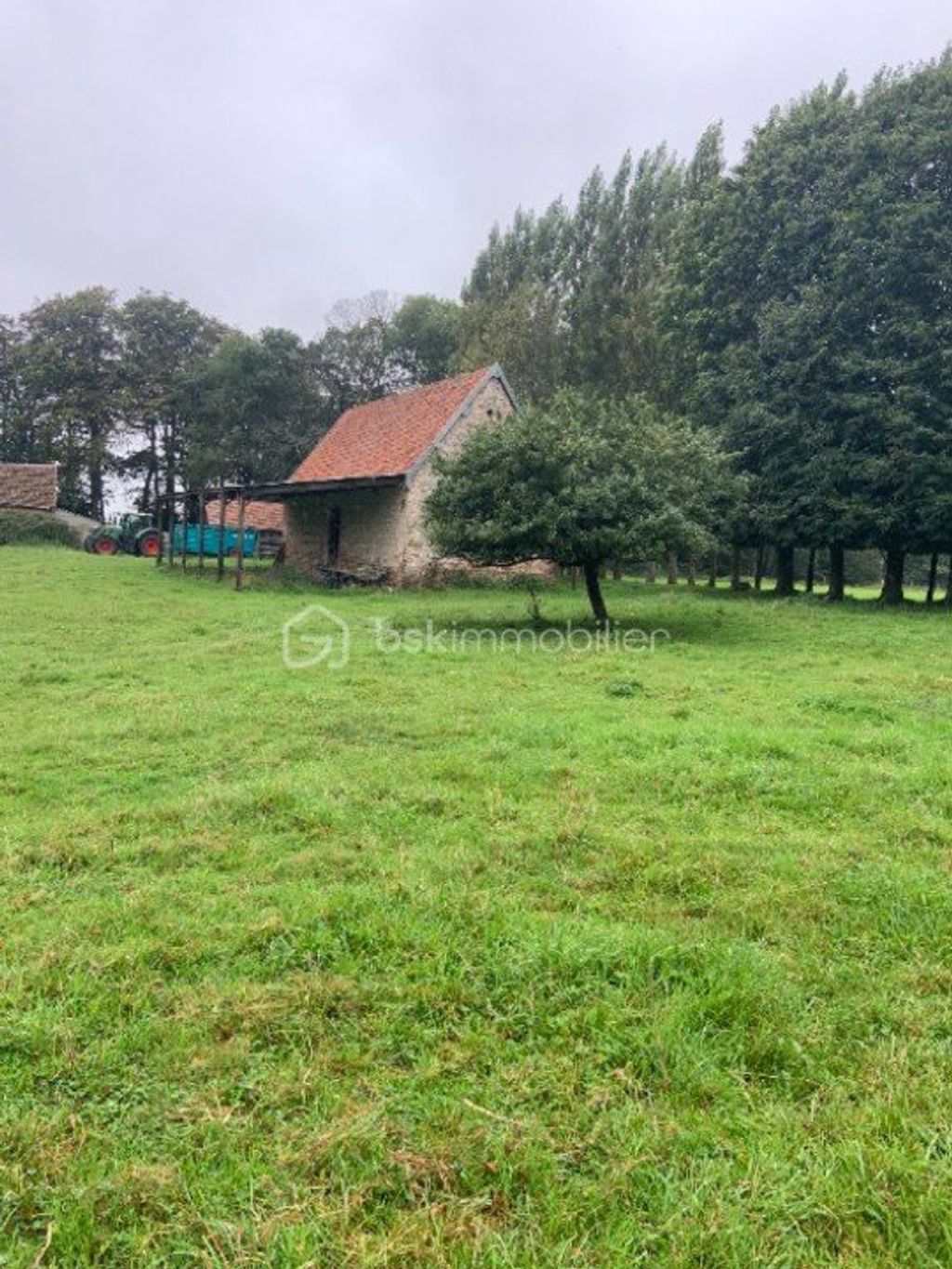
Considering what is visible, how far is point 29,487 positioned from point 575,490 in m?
30.8

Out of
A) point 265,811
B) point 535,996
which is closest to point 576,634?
point 265,811

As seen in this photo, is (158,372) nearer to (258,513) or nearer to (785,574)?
(258,513)

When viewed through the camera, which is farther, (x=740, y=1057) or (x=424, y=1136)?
(x=740, y=1057)

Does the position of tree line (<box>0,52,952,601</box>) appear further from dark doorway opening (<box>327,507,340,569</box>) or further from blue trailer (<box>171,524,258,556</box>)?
blue trailer (<box>171,524,258,556</box>)

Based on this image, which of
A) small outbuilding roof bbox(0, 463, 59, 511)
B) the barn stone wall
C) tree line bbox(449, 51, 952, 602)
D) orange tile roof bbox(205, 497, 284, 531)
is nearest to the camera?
tree line bbox(449, 51, 952, 602)

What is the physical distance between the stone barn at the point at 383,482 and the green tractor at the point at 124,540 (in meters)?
6.91

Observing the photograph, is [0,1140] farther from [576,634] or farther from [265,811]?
[576,634]

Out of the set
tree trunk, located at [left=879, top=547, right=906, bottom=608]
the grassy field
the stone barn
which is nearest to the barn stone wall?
the stone barn

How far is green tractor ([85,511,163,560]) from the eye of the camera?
29.1 metres

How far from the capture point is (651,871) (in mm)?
3713

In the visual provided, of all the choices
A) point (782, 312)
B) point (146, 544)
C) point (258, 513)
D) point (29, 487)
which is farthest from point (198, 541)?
point (782, 312)

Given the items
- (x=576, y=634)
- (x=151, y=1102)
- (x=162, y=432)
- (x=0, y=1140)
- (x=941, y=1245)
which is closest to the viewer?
(x=941, y=1245)

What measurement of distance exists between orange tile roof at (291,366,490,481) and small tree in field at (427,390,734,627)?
7470mm

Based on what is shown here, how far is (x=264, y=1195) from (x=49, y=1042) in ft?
3.30
